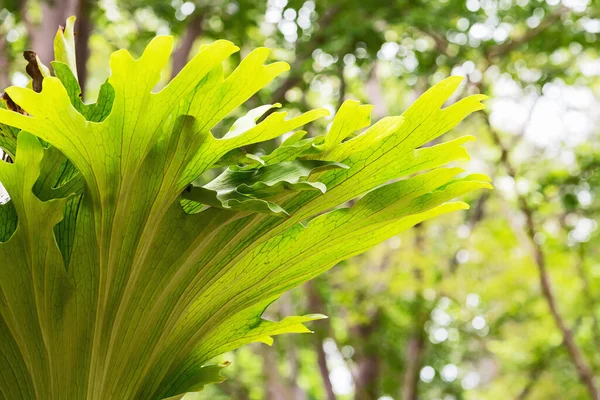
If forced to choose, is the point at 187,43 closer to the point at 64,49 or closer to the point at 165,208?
the point at 64,49

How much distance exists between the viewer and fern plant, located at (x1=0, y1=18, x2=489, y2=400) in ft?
1.90

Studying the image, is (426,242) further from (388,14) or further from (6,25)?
(6,25)

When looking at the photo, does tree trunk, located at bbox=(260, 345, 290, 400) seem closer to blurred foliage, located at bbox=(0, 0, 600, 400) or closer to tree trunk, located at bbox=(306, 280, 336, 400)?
blurred foliage, located at bbox=(0, 0, 600, 400)

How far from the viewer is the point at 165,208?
626 millimetres

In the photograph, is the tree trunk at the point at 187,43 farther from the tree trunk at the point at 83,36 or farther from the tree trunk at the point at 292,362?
the tree trunk at the point at 292,362

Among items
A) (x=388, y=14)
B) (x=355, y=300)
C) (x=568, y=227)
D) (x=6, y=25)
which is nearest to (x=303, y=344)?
(x=355, y=300)

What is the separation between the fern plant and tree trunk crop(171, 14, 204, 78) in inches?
83.3

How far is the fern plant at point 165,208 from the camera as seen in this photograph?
22.9 inches

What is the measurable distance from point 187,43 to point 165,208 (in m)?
2.34

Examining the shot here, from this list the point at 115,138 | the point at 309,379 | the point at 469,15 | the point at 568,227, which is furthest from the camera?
the point at 309,379

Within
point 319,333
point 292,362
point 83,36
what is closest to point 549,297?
point 319,333

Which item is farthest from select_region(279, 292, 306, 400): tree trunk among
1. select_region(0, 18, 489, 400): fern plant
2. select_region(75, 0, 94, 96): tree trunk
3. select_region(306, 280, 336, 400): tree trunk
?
select_region(0, 18, 489, 400): fern plant

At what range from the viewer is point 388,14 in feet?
10.2

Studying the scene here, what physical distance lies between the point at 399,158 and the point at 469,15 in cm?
239
